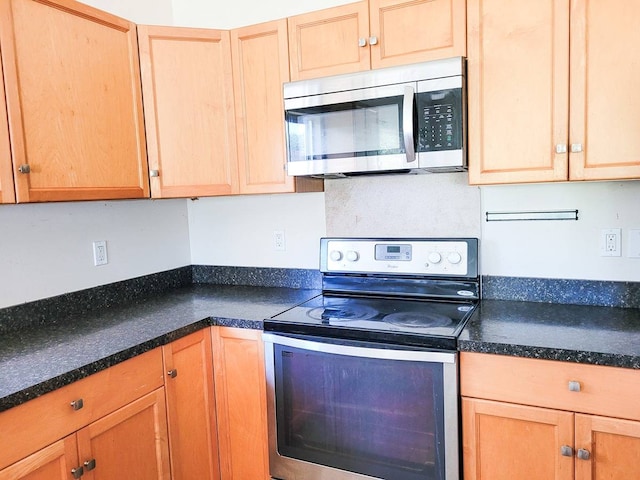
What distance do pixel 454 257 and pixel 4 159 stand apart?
168cm

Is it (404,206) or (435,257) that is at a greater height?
(404,206)

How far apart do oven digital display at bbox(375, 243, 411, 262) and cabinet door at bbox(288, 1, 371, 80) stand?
A: 2.51 ft

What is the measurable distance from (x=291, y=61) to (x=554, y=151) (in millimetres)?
1094

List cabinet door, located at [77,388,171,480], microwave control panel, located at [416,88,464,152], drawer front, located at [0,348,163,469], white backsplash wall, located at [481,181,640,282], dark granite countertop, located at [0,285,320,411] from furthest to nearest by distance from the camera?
white backsplash wall, located at [481,181,640,282] → microwave control panel, located at [416,88,464,152] → cabinet door, located at [77,388,171,480] → dark granite countertop, located at [0,285,320,411] → drawer front, located at [0,348,163,469]

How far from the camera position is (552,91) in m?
1.59

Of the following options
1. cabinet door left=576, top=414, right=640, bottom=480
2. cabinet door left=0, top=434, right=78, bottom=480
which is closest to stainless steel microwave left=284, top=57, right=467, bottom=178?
cabinet door left=576, top=414, right=640, bottom=480

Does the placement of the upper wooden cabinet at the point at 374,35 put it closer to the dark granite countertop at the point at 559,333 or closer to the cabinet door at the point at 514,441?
the dark granite countertop at the point at 559,333

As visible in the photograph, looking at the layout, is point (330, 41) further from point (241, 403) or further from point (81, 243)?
point (241, 403)

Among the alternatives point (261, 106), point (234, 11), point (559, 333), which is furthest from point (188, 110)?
point (559, 333)

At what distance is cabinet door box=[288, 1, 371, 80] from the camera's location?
1854 millimetres

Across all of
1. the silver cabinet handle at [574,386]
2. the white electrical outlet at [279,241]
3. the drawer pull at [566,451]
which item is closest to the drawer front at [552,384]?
the silver cabinet handle at [574,386]

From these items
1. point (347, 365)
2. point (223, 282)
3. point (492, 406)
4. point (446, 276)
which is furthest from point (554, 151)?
point (223, 282)

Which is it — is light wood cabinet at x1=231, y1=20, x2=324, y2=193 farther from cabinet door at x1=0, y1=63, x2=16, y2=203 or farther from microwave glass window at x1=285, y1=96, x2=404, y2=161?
cabinet door at x1=0, y1=63, x2=16, y2=203

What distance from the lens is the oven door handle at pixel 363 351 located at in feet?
5.01
